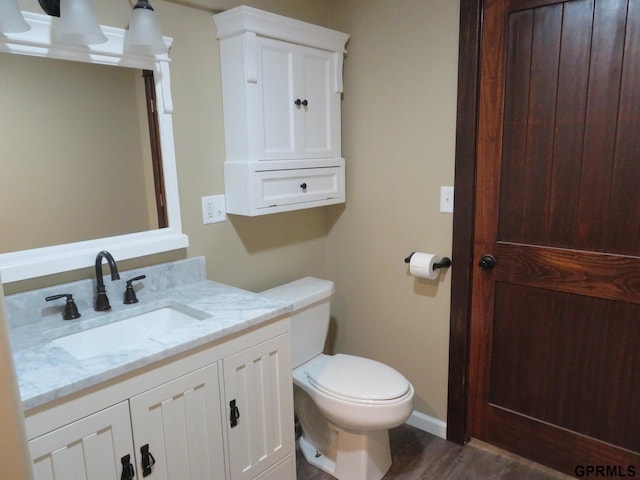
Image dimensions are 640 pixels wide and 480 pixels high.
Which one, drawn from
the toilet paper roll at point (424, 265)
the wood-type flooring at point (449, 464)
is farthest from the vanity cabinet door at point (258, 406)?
the toilet paper roll at point (424, 265)

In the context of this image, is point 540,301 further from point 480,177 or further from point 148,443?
point 148,443

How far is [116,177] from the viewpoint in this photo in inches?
66.1

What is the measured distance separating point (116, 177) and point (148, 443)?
0.94 meters

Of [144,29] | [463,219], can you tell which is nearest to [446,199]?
[463,219]

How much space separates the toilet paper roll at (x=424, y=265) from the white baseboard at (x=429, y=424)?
2.42ft

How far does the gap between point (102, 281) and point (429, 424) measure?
165 cm

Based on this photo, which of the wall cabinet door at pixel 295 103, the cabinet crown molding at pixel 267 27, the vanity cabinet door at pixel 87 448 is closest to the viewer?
the vanity cabinet door at pixel 87 448

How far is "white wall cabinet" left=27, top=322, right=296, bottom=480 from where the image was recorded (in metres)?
1.12

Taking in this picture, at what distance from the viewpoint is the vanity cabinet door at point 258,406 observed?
58.6 inches

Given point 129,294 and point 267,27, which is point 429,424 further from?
point 267,27

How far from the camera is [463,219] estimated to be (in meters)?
1.96

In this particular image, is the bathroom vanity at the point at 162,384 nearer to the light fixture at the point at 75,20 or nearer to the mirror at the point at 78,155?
the mirror at the point at 78,155

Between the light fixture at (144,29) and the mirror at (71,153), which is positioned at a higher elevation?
the light fixture at (144,29)

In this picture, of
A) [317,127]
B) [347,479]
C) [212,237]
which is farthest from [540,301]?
[212,237]
